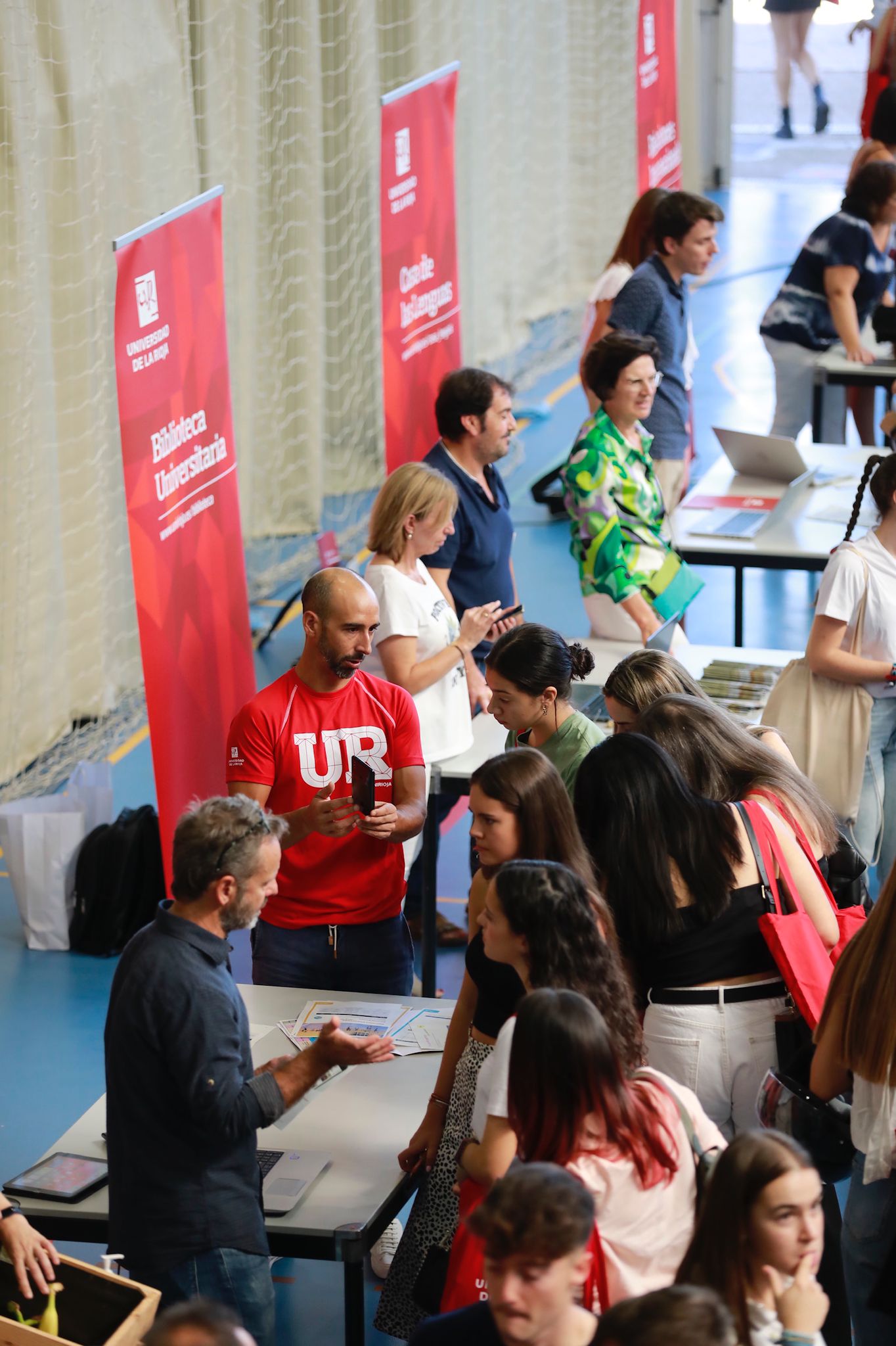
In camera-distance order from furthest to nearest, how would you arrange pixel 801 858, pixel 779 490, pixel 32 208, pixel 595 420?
pixel 779 490 < pixel 32 208 < pixel 595 420 < pixel 801 858

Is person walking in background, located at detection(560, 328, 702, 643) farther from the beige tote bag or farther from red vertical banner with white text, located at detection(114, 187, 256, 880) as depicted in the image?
red vertical banner with white text, located at detection(114, 187, 256, 880)

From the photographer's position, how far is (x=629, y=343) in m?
5.46

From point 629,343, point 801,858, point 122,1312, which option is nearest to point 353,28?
point 629,343

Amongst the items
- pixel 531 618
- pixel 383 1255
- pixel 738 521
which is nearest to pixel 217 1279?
pixel 383 1255

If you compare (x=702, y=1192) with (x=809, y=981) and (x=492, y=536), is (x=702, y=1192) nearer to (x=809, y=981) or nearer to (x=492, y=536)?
(x=809, y=981)

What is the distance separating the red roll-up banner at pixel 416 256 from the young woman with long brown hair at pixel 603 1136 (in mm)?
4063

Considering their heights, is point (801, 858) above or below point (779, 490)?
above

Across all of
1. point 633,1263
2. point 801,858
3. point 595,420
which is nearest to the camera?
point 633,1263

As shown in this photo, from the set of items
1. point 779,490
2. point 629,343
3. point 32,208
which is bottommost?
point 779,490

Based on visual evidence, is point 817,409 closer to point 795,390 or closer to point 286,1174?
point 795,390

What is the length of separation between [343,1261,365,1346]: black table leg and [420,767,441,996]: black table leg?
1.83 metres

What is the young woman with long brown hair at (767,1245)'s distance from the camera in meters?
2.16

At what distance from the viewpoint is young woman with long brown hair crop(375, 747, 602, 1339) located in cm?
300

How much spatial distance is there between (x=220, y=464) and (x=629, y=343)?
1.48 metres
